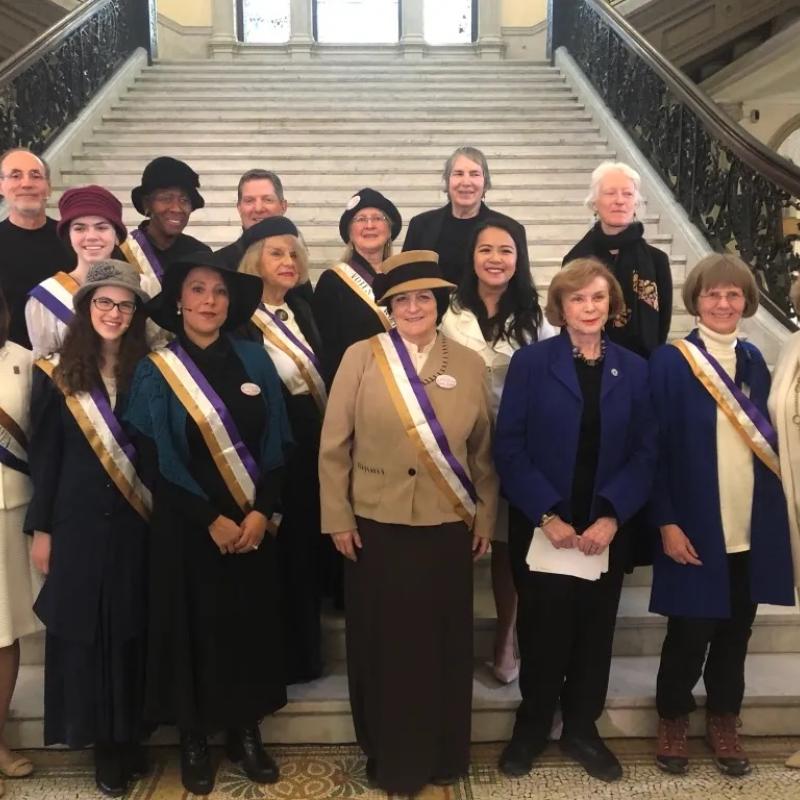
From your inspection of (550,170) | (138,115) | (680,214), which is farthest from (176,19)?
(680,214)

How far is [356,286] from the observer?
2703mm

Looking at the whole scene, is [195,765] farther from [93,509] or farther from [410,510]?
[410,510]

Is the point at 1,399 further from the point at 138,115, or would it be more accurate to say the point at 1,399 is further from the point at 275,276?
the point at 138,115

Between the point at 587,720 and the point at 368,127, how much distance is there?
5949 mm

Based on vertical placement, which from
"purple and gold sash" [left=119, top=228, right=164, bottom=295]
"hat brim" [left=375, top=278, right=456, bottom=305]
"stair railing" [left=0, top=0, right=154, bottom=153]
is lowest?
"hat brim" [left=375, top=278, right=456, bottom=305]

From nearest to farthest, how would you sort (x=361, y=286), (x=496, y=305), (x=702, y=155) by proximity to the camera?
(x=496, y=305)
(x=361, y=286)
(x=702, y=155)

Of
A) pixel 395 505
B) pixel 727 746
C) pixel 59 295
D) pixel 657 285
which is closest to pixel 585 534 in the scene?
pixel 395 505

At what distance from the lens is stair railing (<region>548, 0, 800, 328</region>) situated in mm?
4152

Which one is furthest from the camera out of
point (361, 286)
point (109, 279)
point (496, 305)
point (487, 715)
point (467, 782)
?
point (361, 286)

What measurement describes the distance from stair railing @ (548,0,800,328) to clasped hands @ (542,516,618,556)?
8.22 ft

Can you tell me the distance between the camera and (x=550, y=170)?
628 cm

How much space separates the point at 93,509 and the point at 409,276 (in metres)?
1.08

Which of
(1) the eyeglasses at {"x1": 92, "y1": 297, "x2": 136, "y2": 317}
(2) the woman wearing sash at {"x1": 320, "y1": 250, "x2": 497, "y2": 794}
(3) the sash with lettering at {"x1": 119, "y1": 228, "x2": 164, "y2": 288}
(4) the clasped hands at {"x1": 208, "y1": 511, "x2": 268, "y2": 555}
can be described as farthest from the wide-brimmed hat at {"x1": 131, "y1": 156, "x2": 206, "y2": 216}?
(4) the clasped hands at {"x1": 208, "y1": 511, "x2": 268, "y2": 555}

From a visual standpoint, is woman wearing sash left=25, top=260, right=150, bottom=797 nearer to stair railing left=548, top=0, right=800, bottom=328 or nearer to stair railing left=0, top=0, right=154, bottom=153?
stair railing left=548, top=0, right=800, bottom=328
